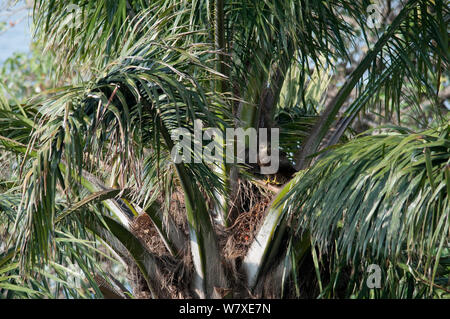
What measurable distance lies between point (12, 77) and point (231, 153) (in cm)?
633

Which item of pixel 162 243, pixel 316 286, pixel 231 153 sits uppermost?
pixel 231 153

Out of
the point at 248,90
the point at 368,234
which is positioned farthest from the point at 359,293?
the point at 248,90

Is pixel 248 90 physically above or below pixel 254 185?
above

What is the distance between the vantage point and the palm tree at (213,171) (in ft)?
9.00

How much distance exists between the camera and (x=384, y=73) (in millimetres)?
4055

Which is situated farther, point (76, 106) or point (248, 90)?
point (248, 90)

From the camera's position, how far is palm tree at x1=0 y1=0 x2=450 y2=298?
274cm

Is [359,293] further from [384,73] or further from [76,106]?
[76,106]

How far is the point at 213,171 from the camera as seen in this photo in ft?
12.3

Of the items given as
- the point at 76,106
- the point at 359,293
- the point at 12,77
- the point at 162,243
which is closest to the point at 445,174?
the point at 359,293

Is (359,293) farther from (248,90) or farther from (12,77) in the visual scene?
(12,77)
